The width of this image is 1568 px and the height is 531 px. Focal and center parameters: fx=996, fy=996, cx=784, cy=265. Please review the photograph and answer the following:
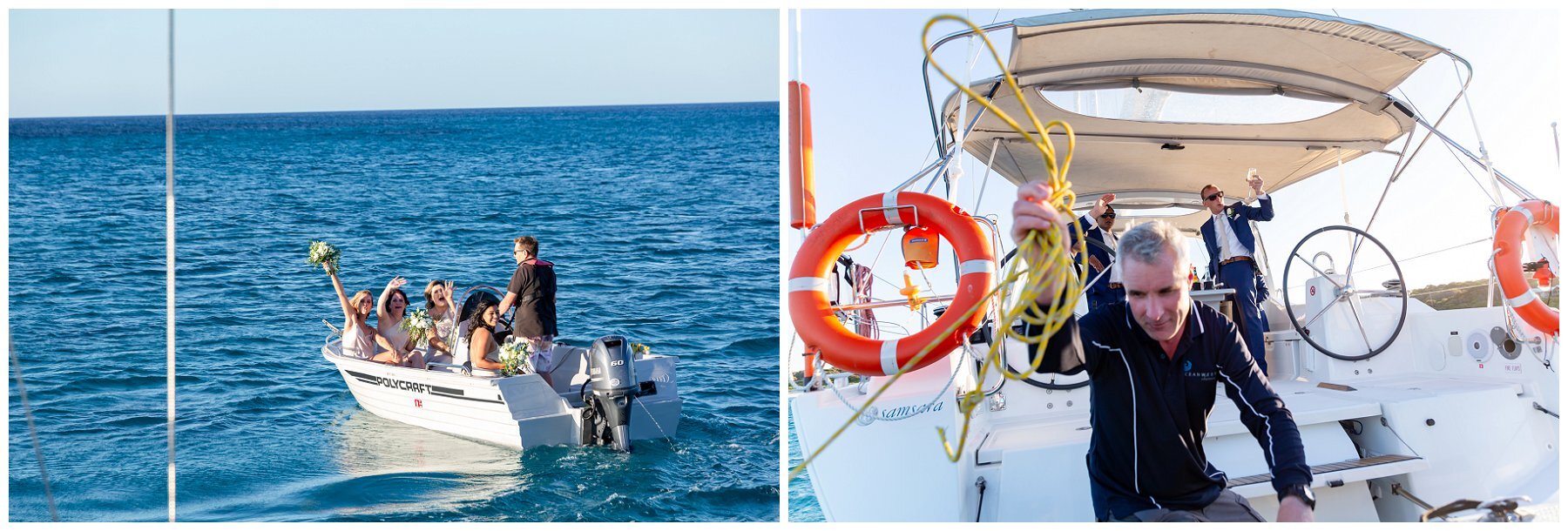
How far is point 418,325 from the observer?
7.55m

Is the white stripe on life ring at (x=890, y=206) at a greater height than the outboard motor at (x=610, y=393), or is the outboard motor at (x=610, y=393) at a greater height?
the white stripe on life ring at (x=890, y=206)

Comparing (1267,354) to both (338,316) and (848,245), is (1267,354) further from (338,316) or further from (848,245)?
(338,316)

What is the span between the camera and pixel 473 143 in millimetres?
49594

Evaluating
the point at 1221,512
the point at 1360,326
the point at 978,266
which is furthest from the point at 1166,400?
the point at 1360,326

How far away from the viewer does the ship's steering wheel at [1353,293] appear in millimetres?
4762

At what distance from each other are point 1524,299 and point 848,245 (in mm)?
2903

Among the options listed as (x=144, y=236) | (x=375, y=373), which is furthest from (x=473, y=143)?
(x=375, y=373)

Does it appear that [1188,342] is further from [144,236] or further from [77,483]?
[144,236]

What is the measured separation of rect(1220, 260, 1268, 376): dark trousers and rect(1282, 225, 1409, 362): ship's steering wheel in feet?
0.56

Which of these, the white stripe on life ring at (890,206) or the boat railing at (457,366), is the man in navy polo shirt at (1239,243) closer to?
the white stripe on life ring at (890,206)

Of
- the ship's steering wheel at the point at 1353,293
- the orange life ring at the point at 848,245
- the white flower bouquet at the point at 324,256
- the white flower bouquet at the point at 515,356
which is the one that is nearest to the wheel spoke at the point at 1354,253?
the ship's steering wheel at the point at 1353,293

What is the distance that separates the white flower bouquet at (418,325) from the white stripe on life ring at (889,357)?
5.07m
